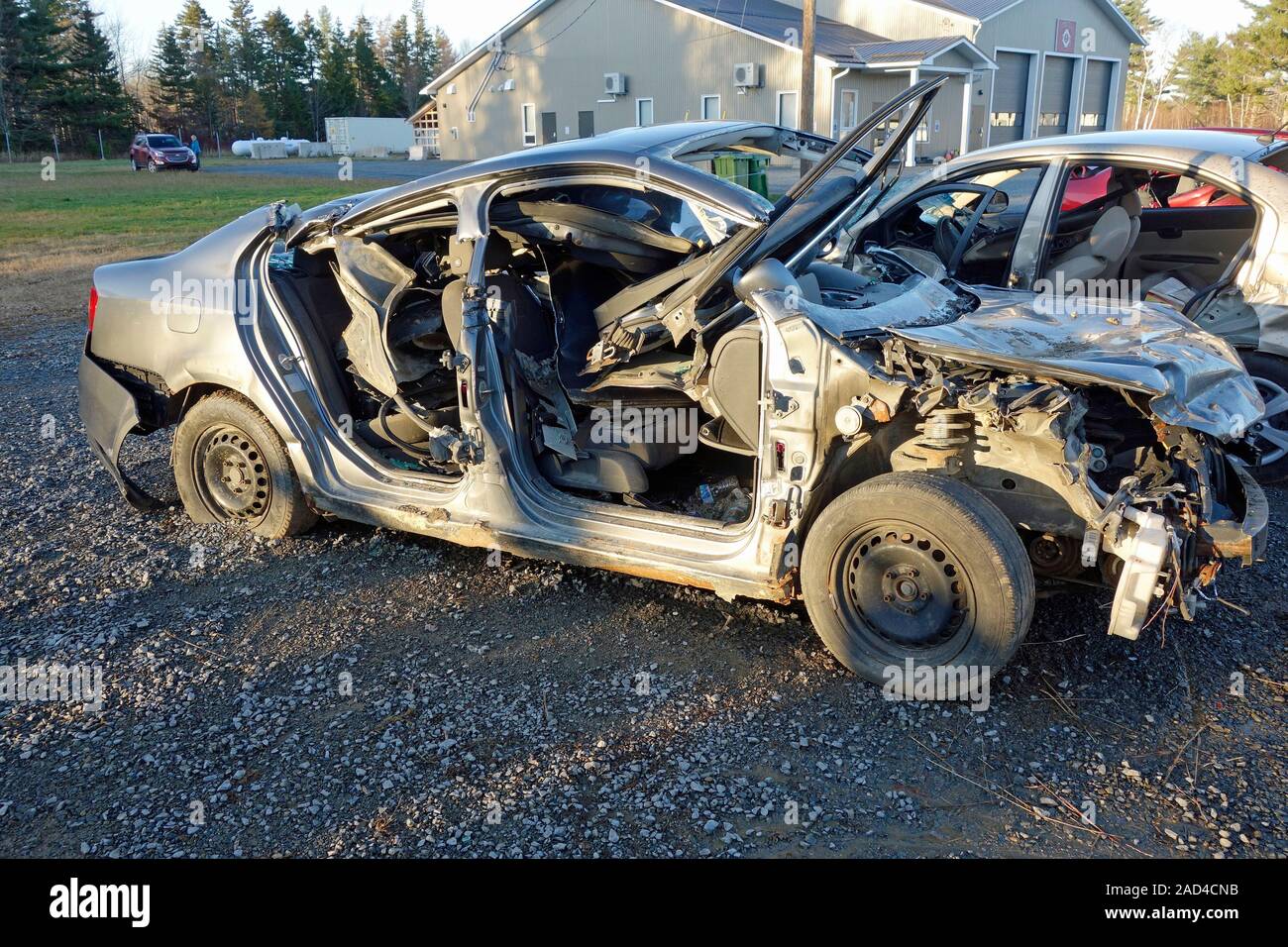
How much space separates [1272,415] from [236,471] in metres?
5.37

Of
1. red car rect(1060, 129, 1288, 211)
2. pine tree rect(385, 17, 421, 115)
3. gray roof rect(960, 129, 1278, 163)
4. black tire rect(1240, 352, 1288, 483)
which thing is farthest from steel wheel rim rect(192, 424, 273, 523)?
pine tree rect(385, 17, 421, 115)

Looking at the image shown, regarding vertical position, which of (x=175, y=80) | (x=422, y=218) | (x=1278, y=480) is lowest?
(x=1278, y=480)

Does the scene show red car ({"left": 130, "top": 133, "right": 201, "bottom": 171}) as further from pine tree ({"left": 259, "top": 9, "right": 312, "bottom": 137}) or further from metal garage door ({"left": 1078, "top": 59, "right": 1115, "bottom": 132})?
metal garage door ({"left": 1078, "top": 59, "right": 1115, "bottom": 132})

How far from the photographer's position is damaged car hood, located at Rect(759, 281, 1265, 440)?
126 inches

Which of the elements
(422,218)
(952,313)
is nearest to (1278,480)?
(952,313)

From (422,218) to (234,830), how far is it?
261 centimetres

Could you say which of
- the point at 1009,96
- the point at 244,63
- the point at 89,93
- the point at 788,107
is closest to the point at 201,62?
the point at 244,63

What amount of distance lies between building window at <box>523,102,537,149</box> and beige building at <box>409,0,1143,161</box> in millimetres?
53

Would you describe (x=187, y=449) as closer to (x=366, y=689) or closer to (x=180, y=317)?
(x=180, y=317)

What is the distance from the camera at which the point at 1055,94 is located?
3394 centimetres

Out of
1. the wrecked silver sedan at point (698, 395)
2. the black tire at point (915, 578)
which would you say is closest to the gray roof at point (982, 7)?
the wrecked silver sedan at point (698, 395)

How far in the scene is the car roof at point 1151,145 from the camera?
5.21 meters

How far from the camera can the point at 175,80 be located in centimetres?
6038

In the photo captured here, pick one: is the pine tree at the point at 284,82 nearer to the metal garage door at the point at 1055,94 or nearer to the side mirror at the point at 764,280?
the metal garage door at the point at 1055,94
